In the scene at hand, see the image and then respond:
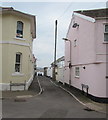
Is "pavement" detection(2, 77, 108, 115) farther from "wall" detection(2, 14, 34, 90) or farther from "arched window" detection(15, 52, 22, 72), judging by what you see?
"arched window" detection(15, 52, 22, 72)

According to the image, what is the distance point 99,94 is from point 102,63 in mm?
2055

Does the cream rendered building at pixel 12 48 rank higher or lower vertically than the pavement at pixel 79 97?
higher

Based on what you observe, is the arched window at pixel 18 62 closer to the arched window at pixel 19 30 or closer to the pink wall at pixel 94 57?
the arched window at pixel 19 30

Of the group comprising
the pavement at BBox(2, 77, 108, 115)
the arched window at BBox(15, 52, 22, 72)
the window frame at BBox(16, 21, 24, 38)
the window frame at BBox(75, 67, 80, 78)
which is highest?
the window frame at BBox(16, 21, 24, 38)

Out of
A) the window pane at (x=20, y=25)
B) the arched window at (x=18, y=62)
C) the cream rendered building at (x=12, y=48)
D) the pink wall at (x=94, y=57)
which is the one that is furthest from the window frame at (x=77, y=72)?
the window pane at (x=20, y=25)

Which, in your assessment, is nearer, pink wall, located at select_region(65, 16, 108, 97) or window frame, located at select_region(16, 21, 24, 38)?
pink wall, located at select_region(65, 16, 108, 97)

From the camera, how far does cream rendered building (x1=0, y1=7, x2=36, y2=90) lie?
52.7 ft

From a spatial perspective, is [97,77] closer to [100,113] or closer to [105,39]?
[105,39]

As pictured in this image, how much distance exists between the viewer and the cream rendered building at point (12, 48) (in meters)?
16.1

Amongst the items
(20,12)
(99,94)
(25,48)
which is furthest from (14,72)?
(99,94)

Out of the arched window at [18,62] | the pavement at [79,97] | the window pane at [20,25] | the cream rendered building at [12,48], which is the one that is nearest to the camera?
the pavement at [79,97]

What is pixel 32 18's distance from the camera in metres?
17.6

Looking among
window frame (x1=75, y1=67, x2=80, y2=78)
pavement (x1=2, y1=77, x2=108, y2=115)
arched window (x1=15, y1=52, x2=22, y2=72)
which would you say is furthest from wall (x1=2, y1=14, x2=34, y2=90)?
window frame (x1=75, y1=67, x2=80, y2=78)

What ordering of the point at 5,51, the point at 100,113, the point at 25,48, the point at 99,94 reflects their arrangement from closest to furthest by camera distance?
1. the point at 100,113
2. the point at 99,94
3. the point at 5,51
4. the point at 25,48
